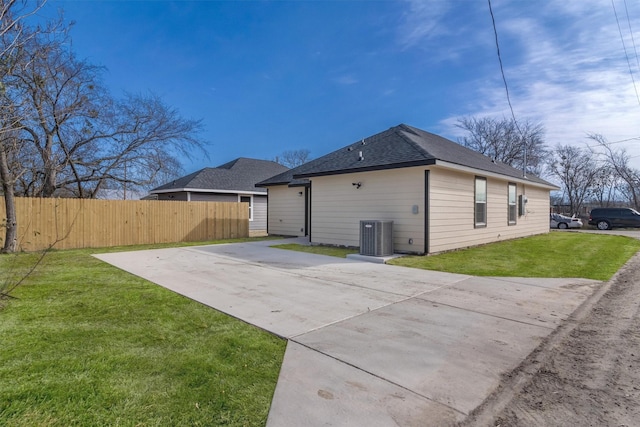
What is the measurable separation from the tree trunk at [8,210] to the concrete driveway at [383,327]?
5310mm

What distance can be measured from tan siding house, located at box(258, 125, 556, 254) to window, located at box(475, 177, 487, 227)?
33 mm

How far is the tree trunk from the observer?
32.6ft

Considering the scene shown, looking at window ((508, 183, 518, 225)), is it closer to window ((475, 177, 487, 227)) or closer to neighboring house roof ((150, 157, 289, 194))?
window ((475, 177, 487, 227))

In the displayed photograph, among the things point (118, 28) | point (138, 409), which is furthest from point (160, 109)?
point (138, 409)

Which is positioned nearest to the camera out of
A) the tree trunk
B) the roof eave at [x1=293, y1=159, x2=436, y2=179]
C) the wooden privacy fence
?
the roof eave at [x1=293, y1=159, x2=436, y2=179]

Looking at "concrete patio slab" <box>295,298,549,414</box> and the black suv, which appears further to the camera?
the black suv

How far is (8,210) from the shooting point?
33.0ft

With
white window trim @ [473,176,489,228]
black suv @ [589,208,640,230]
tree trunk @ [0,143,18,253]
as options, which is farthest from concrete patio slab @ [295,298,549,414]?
black suv @ [589,208,640,230]

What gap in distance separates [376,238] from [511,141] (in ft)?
86.8

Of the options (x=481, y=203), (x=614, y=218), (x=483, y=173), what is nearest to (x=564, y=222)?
(x=614, y=218)

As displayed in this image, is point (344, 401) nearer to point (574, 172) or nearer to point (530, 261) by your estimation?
point (530, 261)

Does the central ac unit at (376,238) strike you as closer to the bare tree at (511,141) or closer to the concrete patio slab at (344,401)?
the concrete patio slab at (344,401)

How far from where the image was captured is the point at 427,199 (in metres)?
8.79

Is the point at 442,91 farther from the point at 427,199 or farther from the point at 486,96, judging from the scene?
the point at 427,199
